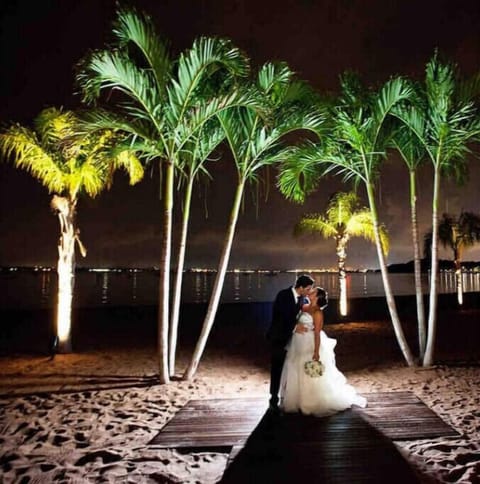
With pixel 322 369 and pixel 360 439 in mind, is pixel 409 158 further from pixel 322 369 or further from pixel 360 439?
pixel 360 439

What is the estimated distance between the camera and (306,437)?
4844mm

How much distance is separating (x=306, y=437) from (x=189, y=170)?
5.19m

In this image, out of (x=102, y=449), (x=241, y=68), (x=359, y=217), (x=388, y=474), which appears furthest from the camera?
(x=359, y=217)

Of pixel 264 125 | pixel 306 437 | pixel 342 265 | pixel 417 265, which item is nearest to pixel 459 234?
pixel 342 265

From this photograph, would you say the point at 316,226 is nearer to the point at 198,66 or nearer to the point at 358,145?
the point at 358,145

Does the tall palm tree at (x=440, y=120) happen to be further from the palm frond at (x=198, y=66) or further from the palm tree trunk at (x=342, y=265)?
the palm tree trunk at (x=342, y=265)

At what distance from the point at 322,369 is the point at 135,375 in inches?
176

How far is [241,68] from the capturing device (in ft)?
22.7

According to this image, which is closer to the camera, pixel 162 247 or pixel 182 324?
pixel 162 247

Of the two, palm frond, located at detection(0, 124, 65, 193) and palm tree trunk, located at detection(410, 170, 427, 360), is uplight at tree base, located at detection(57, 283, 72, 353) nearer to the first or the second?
palm frond, located at detection(0, 124, 65, 193)

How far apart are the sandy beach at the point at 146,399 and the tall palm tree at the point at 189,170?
1.27 m

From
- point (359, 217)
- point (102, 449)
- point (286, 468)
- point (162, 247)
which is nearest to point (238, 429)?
point (286, 468)

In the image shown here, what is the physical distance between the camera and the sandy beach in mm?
4203

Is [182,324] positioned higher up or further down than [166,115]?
further down
